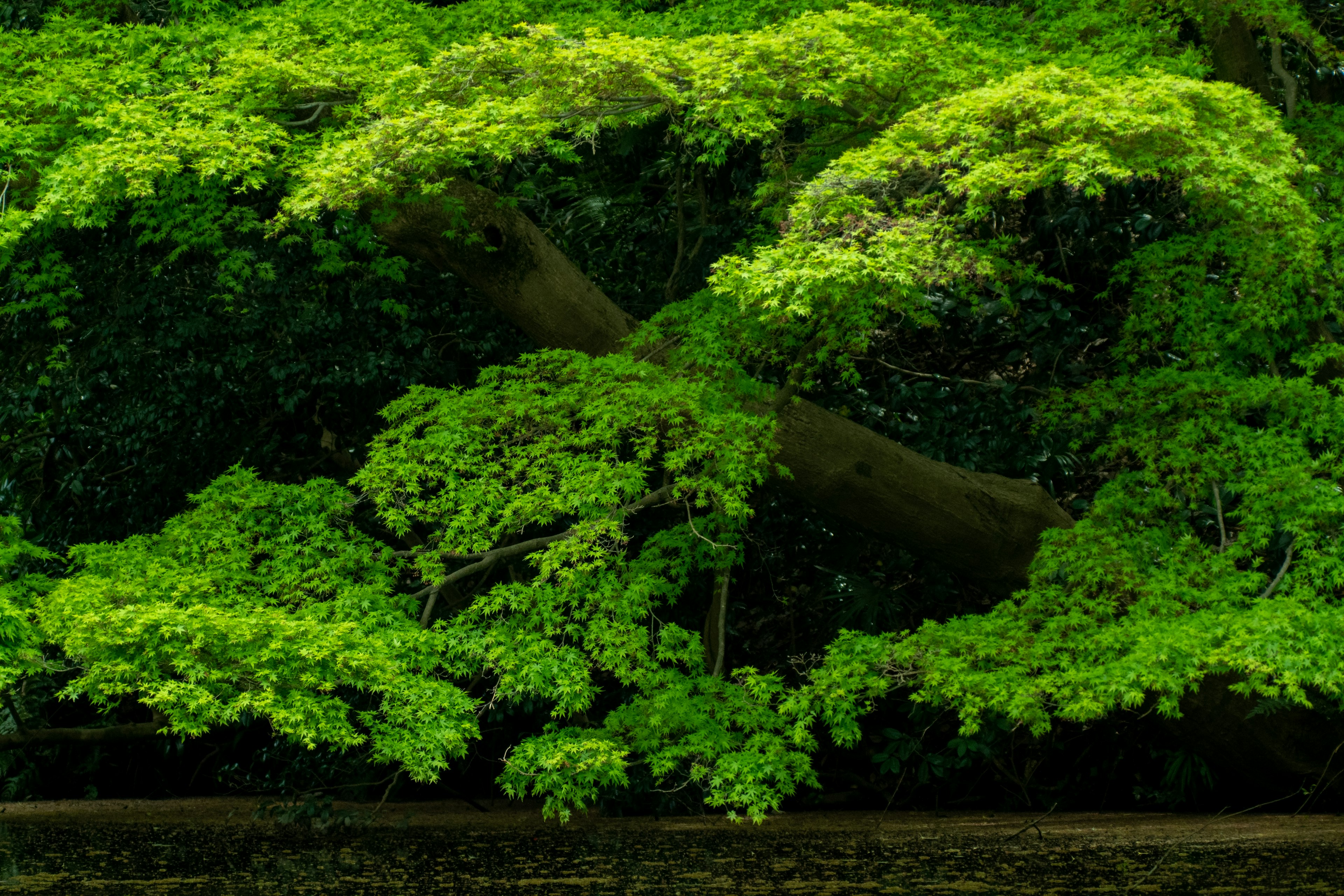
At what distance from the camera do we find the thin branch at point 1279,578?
4875mm

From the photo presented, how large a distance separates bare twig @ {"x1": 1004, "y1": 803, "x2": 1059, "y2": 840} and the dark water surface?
0.04m

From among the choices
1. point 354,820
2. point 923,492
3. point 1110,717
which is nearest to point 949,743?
point 1110,717

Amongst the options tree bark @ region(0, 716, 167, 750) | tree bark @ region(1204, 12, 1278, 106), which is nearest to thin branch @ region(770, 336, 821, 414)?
tree bark @ region(1204, 12, 1278, 106)

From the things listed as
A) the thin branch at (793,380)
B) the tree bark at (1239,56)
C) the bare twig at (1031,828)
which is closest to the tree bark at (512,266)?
the thin branch at (793,380)

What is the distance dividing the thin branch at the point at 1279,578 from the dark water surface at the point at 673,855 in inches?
39.3

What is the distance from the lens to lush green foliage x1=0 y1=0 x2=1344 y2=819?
466cm

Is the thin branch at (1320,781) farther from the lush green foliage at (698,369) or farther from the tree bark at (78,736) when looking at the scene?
the tree bark at (78,736)

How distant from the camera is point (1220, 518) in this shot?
5.32 m

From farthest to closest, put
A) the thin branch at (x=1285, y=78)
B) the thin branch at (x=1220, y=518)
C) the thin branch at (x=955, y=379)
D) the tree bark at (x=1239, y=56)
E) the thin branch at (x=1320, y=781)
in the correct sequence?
the thin branch at (x=955, y=379), the tree bark at (x=1239, y=56), the thin branch at (x=1285, y=78), the thin branch at (x=1320, y=781), the thin branch at (x=1220, y=518)

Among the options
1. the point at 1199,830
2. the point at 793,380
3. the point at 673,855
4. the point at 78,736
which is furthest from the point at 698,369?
the point at 78,736

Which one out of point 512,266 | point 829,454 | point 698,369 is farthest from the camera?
point 512,266

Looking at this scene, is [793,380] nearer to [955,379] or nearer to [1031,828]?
[955,379]

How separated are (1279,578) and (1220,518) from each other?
472 millimetres

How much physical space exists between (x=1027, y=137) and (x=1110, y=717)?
10.5 feet
